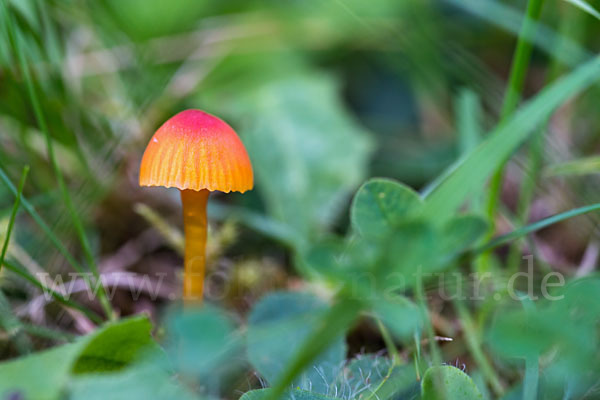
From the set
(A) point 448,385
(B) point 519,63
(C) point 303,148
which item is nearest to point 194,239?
Answer: (A) point 448,385

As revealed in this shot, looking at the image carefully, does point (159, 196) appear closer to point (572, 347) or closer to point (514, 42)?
point (572, 347)

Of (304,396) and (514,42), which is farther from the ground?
(514,42)

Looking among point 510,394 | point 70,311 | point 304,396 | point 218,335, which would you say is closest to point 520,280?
point 510,394

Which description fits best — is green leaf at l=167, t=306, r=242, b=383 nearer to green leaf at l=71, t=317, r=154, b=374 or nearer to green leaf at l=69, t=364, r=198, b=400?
green leaf at l=69, t=364, r=198, b=400

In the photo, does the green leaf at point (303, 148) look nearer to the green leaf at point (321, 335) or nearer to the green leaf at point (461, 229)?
the green leaf at point (461, 229)

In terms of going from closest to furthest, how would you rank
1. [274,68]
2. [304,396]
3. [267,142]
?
[304,396], [267,142], [274,68]

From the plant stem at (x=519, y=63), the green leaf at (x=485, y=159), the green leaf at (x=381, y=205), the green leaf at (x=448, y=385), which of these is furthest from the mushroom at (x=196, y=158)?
the plant stem at (x=519, y=63)

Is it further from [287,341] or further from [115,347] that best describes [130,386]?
[287,341]

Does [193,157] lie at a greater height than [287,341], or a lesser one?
greater
